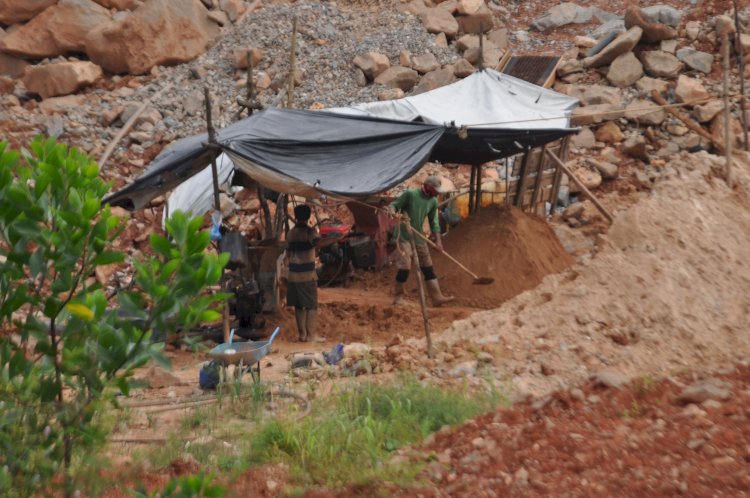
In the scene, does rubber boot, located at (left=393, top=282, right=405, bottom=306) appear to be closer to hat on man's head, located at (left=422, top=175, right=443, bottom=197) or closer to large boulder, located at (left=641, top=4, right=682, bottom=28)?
hat on man's head, located at (left=422, top=175, right=443, bottom=197)

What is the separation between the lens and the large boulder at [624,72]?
18.8m

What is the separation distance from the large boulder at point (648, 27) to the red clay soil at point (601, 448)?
14.8m

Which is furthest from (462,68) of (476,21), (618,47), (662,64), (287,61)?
(287,61)

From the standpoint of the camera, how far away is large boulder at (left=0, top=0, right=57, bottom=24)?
22.3 m

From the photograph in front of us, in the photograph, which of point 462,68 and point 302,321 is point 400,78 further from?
point 302,321

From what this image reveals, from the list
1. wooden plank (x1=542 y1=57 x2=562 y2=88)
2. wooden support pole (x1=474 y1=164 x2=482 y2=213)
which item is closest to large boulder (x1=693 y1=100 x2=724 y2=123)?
wooden plank (x1=542 y1=57 x2=562 y2=88)

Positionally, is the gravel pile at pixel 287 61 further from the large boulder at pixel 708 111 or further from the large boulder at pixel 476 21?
the large boulder at pixel 708 111

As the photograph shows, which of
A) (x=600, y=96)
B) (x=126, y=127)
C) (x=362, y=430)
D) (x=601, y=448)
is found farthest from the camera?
(x=126, y=127)

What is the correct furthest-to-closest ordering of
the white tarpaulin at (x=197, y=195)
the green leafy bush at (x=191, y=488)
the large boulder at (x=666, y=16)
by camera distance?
1. the large boulder at (x=666, y=16)
2. the white tarpaulin at (x=197, y=195)
3. the green leafy bush at (x=191, y=488)

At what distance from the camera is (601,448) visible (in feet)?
15.0

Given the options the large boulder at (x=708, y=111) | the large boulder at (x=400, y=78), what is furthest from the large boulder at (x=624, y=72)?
the large boulder at (x=400, y=78)

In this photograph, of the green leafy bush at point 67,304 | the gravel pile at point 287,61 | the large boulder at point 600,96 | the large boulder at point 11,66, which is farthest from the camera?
the large boulder at point 11,66

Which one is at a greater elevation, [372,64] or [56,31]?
[56,31]

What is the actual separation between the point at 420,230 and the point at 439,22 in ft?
41.1
